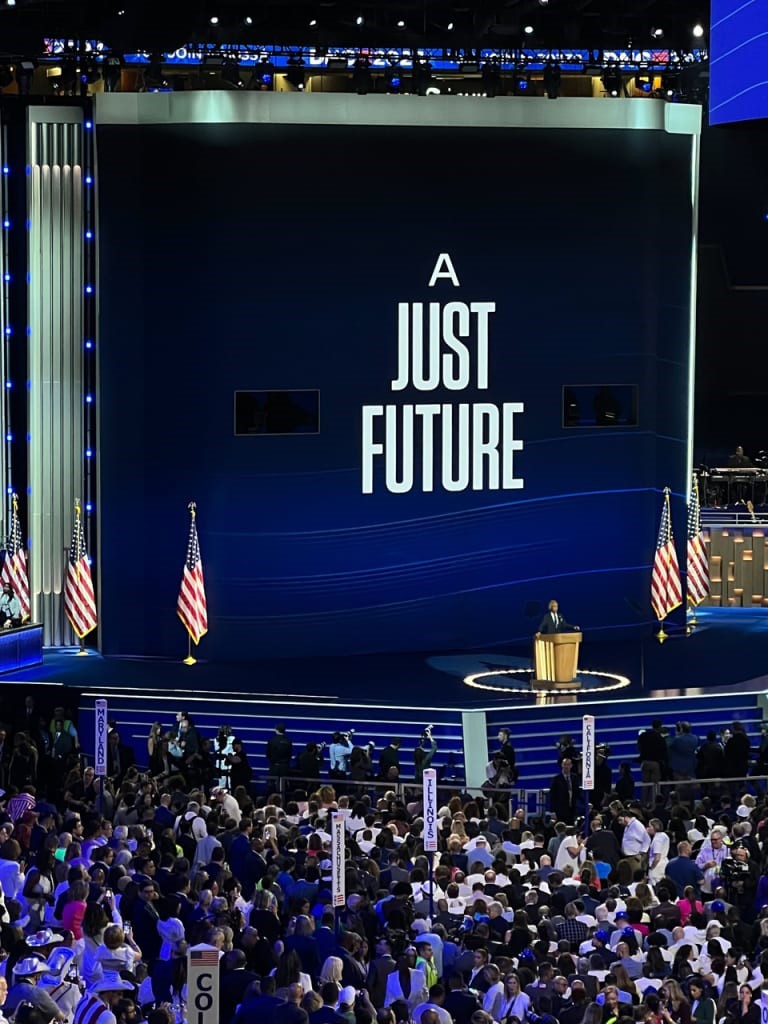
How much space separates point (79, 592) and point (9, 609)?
4.27 ft

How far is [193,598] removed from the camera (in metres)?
30.9

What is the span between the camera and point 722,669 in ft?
98.5

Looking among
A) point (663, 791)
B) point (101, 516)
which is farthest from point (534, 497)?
point (663, 791)

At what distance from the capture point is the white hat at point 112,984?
582 inches

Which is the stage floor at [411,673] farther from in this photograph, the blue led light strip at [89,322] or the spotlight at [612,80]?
the spotlight at [612,80]

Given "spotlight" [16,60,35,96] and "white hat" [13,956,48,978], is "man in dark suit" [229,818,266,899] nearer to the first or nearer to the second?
"white hat" [13,956,48,978]

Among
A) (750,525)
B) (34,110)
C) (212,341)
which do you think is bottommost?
(750,525)

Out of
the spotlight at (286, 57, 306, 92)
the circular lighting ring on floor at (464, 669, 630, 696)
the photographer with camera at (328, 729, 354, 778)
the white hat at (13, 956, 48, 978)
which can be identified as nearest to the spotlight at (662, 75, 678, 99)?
the spotlight at (286, 57, 306, 92)

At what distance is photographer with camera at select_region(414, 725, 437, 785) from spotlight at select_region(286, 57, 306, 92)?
9541 millimetres

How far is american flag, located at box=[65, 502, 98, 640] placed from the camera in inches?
1226

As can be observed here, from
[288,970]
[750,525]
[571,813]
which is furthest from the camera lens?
[750,525]

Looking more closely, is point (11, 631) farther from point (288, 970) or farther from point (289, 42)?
A: point (288, 970)

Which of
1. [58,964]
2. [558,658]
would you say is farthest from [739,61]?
[558,658]

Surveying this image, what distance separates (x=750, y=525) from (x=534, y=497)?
6.63 meters
